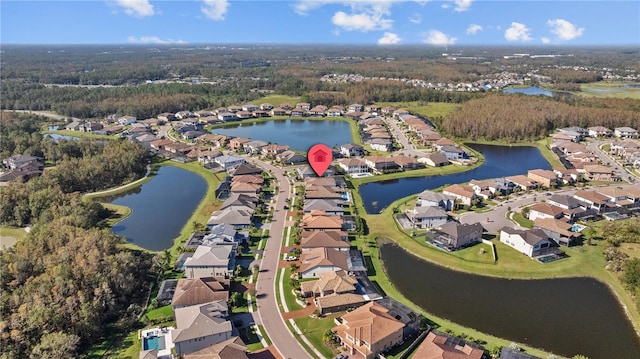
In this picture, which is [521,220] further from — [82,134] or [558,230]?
[82,134]

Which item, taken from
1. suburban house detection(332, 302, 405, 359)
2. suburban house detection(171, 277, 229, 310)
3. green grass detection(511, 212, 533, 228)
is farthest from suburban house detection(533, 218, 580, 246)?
suburban house detection(171, 277, 229, 310)

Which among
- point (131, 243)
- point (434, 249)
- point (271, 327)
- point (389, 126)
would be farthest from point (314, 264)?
point (389, 126)

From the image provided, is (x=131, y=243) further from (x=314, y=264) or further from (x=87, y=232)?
(x=314, y=264)

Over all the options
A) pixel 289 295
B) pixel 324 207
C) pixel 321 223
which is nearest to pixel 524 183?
pixel 324 207

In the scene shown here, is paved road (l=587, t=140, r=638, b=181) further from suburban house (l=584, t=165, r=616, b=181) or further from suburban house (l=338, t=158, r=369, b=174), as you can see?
suburban house (l=338, t=158, r=369, b=174)

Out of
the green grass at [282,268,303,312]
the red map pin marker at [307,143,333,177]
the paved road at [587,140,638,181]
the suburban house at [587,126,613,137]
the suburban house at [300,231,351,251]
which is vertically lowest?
the green grass at [282,268,303,312]

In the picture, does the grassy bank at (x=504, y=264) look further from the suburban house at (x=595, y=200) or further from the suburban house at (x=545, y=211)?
the suburban house at (x=595, y=200)
